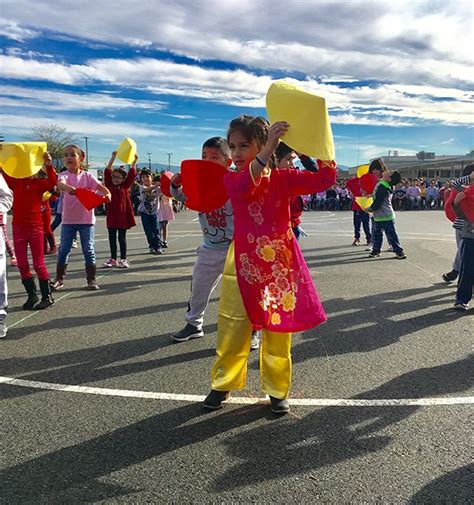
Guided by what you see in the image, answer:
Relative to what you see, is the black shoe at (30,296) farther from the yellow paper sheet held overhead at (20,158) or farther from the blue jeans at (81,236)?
the yellow paper sheet held overhead at (20,158)

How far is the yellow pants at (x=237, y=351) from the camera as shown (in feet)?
10.0

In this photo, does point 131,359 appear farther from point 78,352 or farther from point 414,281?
point 414,281

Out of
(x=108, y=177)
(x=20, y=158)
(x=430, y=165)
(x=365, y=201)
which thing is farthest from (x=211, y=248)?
(x=430, y=165)

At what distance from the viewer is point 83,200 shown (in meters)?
6.11

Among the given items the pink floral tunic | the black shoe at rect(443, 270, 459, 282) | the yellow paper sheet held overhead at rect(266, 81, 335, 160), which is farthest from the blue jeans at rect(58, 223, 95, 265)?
the black shoe at rect(443, 270, 459, 282)

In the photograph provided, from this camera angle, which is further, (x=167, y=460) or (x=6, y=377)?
(x=6, y=377)

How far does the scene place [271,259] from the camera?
296 cm

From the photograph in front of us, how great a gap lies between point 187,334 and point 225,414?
160cm

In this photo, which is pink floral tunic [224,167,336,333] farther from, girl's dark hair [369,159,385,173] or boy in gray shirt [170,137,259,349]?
girl's dark hair [369,159,385,173]

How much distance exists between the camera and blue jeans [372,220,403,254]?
9.59m

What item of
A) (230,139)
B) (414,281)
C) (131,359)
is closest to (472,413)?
(230,139)

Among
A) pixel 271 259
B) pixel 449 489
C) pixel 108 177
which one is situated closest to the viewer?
pixel 449 489

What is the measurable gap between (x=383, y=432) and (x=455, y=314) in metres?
3.22

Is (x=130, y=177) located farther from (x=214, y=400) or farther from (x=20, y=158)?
(x=214, y=400)
